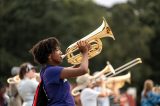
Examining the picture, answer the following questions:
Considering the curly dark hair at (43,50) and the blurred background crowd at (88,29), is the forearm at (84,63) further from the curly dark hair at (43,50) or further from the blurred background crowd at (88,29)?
the blurred background crowd at (88,29)

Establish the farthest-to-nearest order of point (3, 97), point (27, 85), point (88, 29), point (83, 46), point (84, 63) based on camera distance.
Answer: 1. point (88, 29)
2. point (3, 97)
3. point (27, 85)
4. point (83, 46)
5. point (84, 63)

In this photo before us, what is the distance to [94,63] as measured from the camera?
184ft

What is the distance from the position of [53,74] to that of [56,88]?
0.18m

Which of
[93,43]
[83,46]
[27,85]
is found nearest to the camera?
[83,46]

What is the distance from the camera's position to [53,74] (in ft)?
28.8

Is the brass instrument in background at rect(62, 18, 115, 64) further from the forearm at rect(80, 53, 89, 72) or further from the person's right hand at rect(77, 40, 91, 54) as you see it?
the forearm at rect(80, 53, 89, 72)

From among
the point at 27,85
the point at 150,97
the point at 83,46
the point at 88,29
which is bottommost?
the point at 88,29

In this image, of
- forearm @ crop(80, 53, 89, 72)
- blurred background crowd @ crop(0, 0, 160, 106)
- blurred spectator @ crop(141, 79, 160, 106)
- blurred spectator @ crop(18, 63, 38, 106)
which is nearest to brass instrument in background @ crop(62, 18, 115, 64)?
forearm @ crop(80, 53, 89, 72)

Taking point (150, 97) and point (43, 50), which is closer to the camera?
point (43, 50)

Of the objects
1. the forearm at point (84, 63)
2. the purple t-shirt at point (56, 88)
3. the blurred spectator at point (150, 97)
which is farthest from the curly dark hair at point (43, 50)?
the blurred spectator at point (150, 97)

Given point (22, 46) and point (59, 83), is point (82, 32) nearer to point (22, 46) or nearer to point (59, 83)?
point (22, 46)

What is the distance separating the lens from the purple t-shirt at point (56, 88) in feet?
28.8

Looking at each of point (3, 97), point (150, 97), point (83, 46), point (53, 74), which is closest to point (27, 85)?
point (3, 97)

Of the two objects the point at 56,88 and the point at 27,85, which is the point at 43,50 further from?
the point at 27,85
